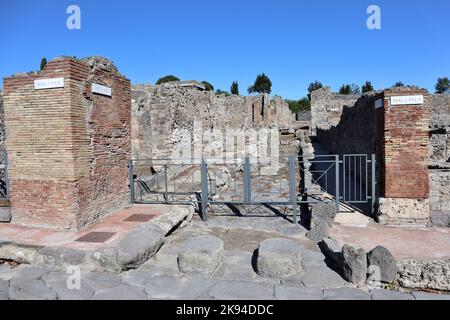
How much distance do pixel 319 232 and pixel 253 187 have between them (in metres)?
5.05

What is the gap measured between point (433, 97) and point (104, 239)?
3055 centimetres

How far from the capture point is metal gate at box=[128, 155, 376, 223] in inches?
302

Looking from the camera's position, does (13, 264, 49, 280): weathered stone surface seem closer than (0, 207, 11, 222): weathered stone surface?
Yes

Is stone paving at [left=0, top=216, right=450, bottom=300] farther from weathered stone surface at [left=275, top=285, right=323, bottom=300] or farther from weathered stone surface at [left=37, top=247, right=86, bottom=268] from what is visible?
weathered stone surface at [left=37, top=247, right=86, bottom=268]

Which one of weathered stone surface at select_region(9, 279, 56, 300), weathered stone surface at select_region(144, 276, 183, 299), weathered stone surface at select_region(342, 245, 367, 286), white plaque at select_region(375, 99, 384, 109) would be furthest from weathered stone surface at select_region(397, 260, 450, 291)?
weathered stone surface at select_region(9, 279, 56, 300)

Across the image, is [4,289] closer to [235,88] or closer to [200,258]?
[200,258]

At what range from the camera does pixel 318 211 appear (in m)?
7.02

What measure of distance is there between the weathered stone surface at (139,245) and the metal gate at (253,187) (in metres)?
1.99

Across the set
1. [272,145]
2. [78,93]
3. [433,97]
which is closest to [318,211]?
[78,93]

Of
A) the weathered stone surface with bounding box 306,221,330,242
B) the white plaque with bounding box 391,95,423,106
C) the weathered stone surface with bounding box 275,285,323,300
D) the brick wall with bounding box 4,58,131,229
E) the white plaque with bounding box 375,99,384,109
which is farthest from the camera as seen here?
the white plaque with bounding box 375,99,384,109

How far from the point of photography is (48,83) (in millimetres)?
6414

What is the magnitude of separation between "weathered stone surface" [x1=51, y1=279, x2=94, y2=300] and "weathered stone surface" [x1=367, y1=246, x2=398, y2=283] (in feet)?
12.5

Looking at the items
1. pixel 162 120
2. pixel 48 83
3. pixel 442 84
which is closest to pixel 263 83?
pixel 442 84

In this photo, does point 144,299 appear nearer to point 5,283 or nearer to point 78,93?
point 5,283
